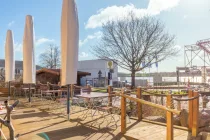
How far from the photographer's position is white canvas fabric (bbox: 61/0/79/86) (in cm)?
545

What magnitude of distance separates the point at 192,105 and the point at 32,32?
6314 mm

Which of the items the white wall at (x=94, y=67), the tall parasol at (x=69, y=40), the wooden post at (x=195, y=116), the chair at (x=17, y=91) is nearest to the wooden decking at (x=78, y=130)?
the wooden post at (x=195, y=116)

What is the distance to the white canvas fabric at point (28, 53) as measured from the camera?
797 centimetres

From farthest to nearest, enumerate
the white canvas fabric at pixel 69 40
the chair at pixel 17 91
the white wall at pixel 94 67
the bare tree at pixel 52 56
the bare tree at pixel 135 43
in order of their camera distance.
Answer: the bare tree at pixel 52 56 < the white wall at pixel 94 67 < the bare tree at pixel 135 43 < the chair at pixel 17 91 < the white canvas fabric at pixel 69 40

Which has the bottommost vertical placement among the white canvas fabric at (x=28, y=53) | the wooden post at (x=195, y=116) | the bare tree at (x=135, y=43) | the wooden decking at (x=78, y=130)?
the wooden decking at (x=78, y=130)

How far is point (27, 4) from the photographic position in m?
8.88

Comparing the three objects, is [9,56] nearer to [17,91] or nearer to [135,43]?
[17,91]

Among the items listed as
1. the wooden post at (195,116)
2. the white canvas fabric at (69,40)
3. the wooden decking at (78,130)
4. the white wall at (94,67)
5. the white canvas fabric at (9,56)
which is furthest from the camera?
the white wall at (94,67)

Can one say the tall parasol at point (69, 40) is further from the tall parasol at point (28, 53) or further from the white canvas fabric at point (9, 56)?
the white canvas fabric at point (9, 56)

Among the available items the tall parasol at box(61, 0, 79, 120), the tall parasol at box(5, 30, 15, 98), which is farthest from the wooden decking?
the tall parasol at box(5, 30, 15, 98)

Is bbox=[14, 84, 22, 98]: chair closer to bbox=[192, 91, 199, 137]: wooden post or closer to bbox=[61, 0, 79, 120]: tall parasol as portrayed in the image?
bbox=[61, 0, 79, 120]: tall parasol

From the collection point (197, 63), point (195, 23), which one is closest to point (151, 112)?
point (195, 23)

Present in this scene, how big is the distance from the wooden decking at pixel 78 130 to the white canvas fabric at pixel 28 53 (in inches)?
87.0

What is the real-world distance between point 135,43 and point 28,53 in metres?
16.0
